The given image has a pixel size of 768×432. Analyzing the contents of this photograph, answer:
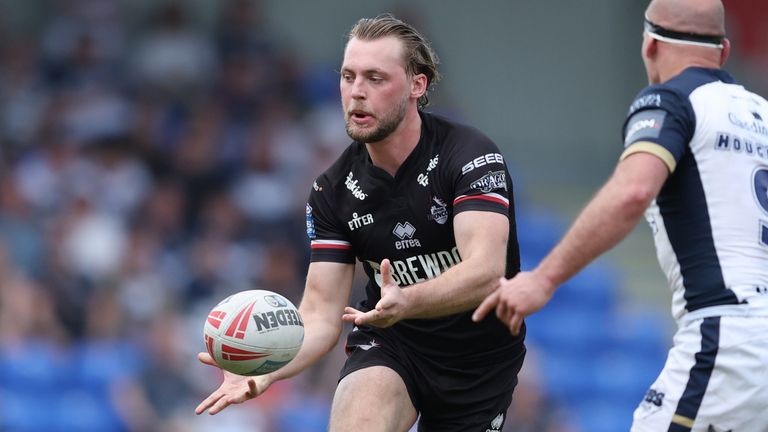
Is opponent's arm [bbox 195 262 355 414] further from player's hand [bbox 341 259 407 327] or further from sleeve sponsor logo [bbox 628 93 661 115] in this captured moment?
sleeve sponsor logo [bbox 628 93 661 115]

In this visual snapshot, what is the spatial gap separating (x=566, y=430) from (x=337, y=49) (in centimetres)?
647

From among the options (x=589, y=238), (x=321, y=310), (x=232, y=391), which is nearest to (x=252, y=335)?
(x=232, y=391)

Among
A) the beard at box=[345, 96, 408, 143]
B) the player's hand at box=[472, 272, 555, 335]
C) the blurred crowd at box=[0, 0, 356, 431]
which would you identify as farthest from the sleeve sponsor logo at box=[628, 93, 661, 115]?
the blurred crowd at box=[0, 0, 356, 431]

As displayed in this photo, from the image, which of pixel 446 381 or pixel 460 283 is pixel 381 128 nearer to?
pixel 460 283

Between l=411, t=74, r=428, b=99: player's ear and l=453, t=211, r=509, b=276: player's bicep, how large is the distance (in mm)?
757

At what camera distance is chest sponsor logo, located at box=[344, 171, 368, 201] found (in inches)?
240

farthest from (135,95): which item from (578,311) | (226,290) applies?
(578,311)

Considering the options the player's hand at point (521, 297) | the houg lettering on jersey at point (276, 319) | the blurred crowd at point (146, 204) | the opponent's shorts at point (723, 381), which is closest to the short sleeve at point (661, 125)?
the player's hand at point (521, 297)

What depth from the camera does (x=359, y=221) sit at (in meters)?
6.09

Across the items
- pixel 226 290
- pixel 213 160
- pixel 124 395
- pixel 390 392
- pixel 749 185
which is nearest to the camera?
pixel 749 185

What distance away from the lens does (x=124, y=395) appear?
35.3 ft

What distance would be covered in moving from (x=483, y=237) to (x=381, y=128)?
2.55ft

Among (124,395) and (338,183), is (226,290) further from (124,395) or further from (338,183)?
(338,183)

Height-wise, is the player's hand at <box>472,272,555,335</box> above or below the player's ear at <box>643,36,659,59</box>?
below
